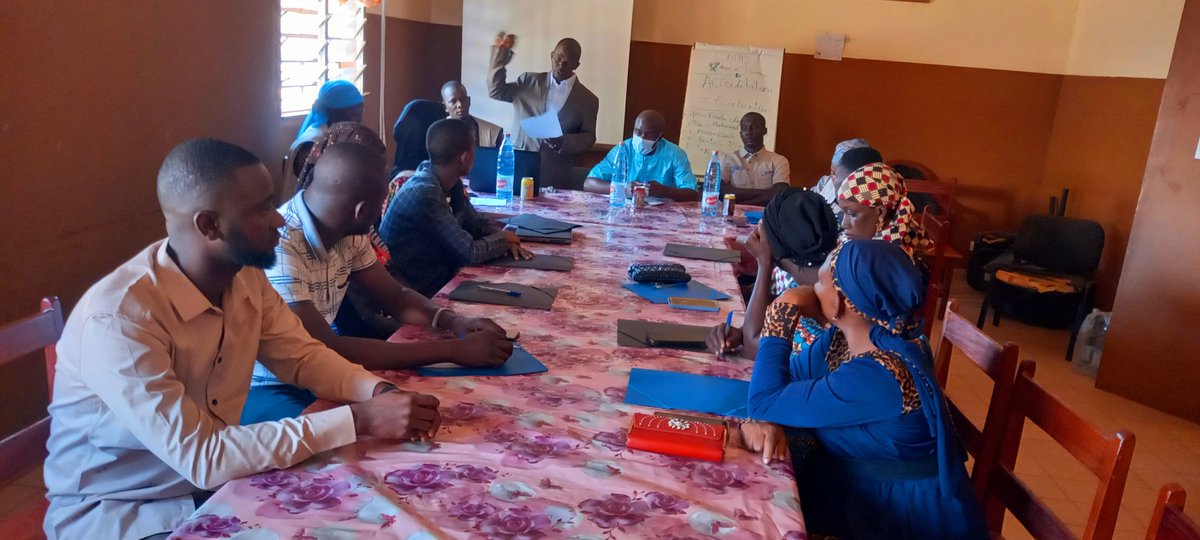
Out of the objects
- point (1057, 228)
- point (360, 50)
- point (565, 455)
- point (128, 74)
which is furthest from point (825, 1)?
point (565, 455)

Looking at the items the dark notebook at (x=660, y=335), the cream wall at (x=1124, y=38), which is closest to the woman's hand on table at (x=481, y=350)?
the dark notebook at (x=660, y=335)

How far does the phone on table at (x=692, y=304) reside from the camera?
228cm

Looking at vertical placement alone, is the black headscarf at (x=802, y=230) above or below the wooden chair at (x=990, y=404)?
above

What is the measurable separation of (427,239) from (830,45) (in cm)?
415

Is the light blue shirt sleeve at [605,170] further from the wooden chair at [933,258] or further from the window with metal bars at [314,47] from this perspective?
the wooden chair at [933,258]

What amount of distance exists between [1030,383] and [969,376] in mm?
2853

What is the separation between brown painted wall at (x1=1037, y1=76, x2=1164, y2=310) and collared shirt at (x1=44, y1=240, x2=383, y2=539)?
16.7 ft

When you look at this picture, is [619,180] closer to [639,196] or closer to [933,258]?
[639,196]

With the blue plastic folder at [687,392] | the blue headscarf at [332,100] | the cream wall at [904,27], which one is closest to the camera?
the blue plastic folder at [687,392]

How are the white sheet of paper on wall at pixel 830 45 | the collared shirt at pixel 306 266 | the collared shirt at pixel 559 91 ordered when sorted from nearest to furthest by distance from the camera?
1. the collared shirt at pixel 306 266
2. the collared shirt at pixel 559 91
3. the white sheet of paper on wall at pixel 830 45

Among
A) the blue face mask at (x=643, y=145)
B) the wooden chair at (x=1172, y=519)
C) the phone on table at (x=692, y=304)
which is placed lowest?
the phone on table at (x=692, y=304)

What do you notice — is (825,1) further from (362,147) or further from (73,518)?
(73,518)

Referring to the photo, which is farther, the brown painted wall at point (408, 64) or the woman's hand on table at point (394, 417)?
the brown painted wall at point (408, 64)

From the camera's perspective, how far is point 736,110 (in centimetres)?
589
